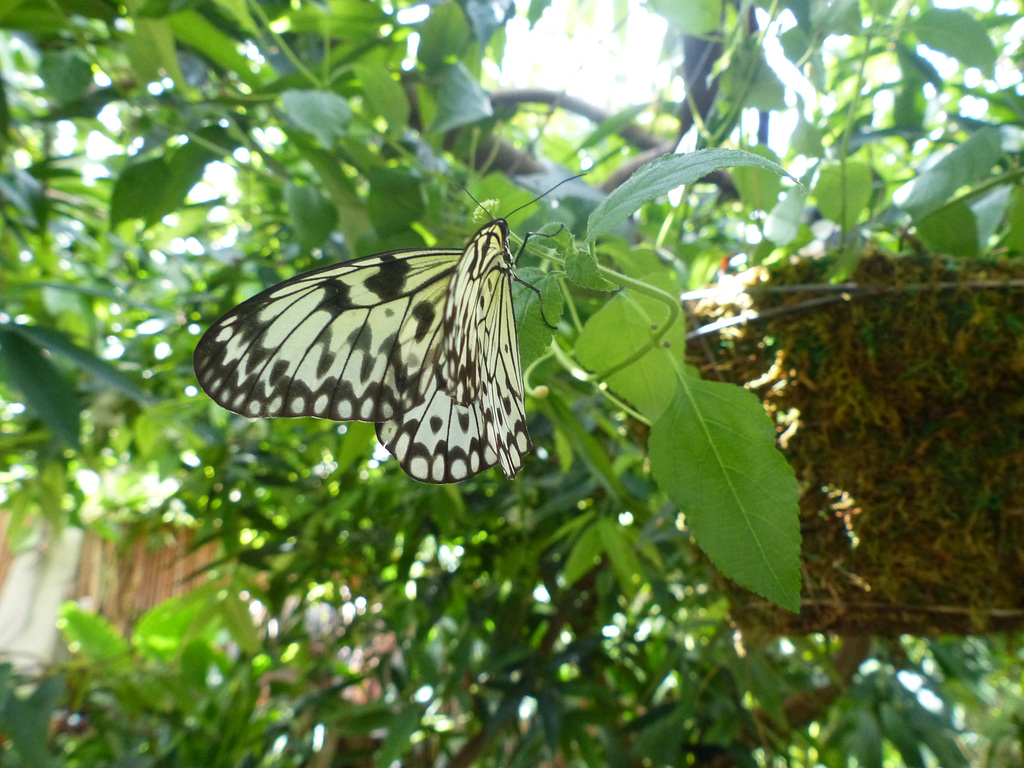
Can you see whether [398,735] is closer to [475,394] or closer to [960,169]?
[475,394]

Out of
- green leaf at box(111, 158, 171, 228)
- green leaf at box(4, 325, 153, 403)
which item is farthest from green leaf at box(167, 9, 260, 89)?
green leaf at box(4, 325, 153, 403)

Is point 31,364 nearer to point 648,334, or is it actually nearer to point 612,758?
point 648,334

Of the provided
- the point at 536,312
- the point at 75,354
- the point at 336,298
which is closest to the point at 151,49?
the point at 75,354

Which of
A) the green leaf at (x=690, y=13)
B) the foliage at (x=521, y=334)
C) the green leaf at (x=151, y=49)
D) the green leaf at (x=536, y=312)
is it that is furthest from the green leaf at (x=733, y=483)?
the green leaf at (x=151, y=49)

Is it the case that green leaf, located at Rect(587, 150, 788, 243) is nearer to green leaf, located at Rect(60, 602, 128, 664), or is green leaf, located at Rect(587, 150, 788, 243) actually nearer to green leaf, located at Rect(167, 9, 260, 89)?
green leaf, located at Rect(167, 9, 260, 89)

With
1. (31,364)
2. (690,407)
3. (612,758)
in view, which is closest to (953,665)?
(612,758)

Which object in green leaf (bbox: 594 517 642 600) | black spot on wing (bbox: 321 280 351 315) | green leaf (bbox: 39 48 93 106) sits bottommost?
green leaf (bbox: 594 517 642 600)

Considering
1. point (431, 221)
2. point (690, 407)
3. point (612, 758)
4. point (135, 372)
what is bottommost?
point (612, 758)
